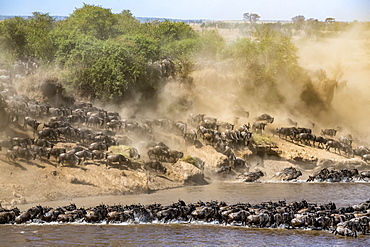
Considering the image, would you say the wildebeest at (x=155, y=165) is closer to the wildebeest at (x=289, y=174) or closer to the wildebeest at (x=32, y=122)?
the wildebeest at (x=32, y=122)

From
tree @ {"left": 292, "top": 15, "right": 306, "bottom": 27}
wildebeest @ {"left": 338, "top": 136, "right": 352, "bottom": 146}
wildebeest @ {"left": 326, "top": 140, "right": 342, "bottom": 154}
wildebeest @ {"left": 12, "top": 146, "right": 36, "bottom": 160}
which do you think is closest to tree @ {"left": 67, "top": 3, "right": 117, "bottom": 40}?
wildebeest @ {"left": 326, "top": 140, "right": 342, "bottom": 154}

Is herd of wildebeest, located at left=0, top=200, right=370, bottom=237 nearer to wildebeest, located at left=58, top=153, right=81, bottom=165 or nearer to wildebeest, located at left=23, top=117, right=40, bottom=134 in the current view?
wildebeest, located at left=58, top=153, right=81, bottom=165

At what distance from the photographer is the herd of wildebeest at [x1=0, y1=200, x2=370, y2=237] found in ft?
78.0

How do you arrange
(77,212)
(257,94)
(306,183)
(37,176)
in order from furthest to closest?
1. (257,94)
2. (306,183)
3. (37,176)
4. (77,212)

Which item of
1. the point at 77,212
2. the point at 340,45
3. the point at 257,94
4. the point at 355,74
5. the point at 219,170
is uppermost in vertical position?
the point at 340,45

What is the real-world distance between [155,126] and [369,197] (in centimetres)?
1686

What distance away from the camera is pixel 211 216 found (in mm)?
24875

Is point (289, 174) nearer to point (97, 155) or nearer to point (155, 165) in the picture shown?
point (155, 165)

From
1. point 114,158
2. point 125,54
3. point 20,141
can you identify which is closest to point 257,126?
point 125,54

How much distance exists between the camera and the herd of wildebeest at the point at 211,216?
2378 centimetres

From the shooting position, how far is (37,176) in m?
30.0

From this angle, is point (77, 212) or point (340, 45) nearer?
point (77, 212)

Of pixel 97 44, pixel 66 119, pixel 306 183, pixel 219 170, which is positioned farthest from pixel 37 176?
pixel 97 44

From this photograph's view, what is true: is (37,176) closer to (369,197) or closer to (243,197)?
(243,197)
